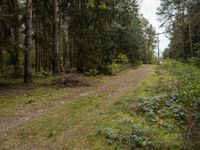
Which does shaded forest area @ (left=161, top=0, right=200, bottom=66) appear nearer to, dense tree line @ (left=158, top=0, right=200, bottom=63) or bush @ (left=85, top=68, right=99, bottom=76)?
dense tree line @ (left=158, top=0, right=200, bottom=63)

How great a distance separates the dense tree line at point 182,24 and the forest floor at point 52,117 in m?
27.1

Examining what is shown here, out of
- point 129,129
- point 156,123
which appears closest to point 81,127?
point 129,129

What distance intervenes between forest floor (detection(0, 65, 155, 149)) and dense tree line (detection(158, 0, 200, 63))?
27.1 m

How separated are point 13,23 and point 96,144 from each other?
42.4 feet

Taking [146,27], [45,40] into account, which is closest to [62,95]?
[45,40]

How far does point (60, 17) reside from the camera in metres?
24.6

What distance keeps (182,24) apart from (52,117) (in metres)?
39.8

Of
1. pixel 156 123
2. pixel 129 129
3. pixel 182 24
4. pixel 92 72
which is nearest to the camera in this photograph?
pixel 129 129

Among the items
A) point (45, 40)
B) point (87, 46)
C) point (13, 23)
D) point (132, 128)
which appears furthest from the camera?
point (87, 46)

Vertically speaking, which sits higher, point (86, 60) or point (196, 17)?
point (196, 17)

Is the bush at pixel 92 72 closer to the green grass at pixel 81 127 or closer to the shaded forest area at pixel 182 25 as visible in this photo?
the green grass at pixel 81 127

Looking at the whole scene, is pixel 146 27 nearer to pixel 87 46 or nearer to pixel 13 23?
pixel 87 46

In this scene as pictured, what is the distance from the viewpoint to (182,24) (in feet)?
149

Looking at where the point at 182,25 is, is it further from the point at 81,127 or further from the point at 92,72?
the point at 81,127
